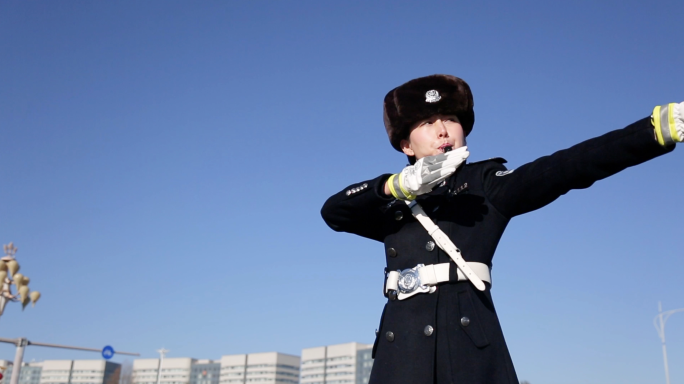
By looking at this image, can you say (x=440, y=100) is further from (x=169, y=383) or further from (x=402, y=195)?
(x=169, y=383)

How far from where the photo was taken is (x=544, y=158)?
3.38 metres

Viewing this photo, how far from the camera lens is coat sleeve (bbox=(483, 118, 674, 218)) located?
287 centimetres

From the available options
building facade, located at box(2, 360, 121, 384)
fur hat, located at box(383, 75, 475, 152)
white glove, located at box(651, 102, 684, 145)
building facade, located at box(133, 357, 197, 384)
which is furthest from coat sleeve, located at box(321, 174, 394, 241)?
building facade, located at box(2, 360, 121, 384)

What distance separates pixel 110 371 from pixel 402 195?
471ft

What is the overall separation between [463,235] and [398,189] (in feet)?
1.52

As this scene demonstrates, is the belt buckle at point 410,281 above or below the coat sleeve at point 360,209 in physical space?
below

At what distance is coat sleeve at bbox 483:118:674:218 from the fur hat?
1.75 ft

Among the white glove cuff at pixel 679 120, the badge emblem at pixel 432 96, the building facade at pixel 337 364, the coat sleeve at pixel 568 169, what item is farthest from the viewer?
the building facade at pixel 337 364

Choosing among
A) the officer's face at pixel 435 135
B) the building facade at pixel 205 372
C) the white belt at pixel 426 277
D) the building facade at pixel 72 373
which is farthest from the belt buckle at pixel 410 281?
the building facade at pixel 72 373

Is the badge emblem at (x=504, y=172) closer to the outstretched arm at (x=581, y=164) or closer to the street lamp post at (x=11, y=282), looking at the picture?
the outstretched arm at (x=581, y=164)

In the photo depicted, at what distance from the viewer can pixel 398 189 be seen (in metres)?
3.55

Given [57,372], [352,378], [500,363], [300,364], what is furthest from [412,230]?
[57,372]

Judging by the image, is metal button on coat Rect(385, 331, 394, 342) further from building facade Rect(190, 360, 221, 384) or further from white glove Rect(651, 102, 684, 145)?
building facade Rect(190, 360, 221, 384)

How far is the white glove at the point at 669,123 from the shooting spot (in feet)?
8.86
